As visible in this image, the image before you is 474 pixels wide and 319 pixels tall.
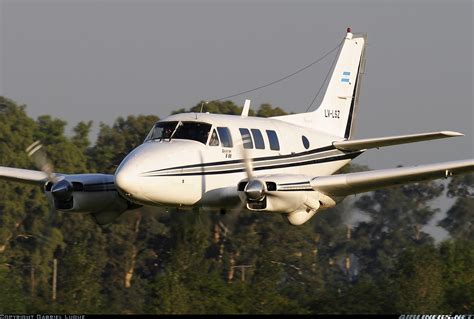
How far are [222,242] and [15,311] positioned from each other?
22.9 m

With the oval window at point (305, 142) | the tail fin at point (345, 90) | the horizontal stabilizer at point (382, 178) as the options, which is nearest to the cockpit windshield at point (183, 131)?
the horizontal stabilizer at point (382, 178)

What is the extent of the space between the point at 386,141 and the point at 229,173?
4396 mm

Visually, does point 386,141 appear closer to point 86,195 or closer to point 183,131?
point 183,131

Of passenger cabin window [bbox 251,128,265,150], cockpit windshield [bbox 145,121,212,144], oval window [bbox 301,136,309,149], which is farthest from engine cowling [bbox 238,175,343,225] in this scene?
oval window [bbox 301,136,309,149]

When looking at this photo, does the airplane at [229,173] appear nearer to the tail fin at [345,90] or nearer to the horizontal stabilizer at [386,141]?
the horizontal stabilizer at [386,141]

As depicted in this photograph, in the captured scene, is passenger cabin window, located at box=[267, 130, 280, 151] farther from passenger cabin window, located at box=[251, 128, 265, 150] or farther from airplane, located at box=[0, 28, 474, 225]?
passenger cabin window, located at box=[251, 128, 265, 150]

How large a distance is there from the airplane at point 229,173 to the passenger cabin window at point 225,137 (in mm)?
27

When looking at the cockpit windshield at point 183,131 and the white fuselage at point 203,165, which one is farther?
the cockpit windshield at point 183,131

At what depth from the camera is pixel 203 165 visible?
88.0 feet

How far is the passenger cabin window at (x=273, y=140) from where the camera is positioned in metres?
28.6

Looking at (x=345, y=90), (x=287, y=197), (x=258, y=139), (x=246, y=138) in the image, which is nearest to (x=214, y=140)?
(x=246, y=138)

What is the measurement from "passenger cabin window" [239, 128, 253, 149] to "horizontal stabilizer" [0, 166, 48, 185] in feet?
16.8

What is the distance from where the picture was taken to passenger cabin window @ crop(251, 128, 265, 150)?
92.4ft

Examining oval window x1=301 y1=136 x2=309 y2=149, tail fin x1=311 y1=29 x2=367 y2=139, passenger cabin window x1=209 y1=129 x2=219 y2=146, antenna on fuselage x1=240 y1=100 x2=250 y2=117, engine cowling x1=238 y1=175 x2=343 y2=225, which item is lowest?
engine cowling x1=238 y1=175 x2=343 y2=225
